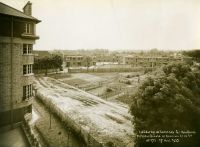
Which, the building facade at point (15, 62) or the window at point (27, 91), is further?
the window at point (27, 91)

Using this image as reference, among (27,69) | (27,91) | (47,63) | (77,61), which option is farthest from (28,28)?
(77,61)

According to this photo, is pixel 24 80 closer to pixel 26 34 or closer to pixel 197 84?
pixel 26 34

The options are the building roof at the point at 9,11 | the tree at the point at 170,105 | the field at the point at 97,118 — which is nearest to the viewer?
the tree at the point at 170,105

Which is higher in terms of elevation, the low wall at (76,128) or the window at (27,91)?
the window at (27,91)

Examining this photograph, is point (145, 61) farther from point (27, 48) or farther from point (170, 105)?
point (170, 105)

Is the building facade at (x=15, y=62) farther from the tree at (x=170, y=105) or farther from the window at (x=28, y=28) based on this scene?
the tree at (x=170, y=105)

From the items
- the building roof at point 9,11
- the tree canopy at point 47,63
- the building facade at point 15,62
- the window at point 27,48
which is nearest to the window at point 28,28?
the building facade at point 15,62

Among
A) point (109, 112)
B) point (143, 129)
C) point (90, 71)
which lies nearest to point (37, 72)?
point (90, 71)
